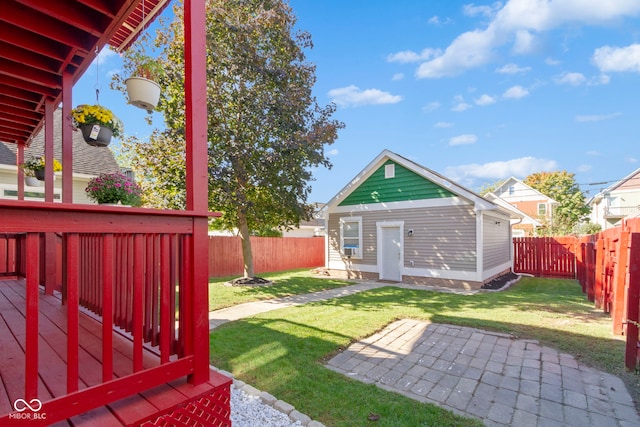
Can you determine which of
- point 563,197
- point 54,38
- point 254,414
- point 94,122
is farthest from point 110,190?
point 563,197

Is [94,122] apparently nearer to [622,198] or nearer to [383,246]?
[383,246]

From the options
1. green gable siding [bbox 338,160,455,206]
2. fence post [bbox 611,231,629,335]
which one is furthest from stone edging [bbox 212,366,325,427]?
green gable siding [bbox 338,160,455,206]

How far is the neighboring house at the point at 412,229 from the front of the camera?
376 inches

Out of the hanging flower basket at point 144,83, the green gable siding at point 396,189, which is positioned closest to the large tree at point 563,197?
the green gable siding at point 396,189

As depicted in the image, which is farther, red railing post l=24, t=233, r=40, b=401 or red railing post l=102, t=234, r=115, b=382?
red railing post l=102, t=234, r=115, b=382

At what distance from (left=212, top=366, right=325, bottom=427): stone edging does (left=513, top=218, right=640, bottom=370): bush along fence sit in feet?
12.5

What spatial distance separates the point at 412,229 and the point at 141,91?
9219 millimetres

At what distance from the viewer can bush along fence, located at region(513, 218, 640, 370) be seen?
3.64 meters

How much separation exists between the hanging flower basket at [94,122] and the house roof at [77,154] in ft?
30.0

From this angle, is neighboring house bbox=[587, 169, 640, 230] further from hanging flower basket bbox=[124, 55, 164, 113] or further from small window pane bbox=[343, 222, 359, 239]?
hanging flower basket bbox=[124, 55, 164, 113]

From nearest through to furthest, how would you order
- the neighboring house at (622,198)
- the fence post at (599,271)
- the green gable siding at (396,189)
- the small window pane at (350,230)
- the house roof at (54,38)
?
the house roof at (54,38), the fence post at (599,271), the green gable siding at (396,189), the small window pane at (350,230), the neighboring house at (622,198)

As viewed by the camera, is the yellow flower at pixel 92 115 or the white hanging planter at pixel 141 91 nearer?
the white hanging planter at pixel 141 91

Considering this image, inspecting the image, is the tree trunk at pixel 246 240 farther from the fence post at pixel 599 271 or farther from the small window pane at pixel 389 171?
the fence post at pixel 599 271

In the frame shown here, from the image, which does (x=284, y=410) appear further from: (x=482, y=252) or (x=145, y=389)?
(x=482, y=252)
